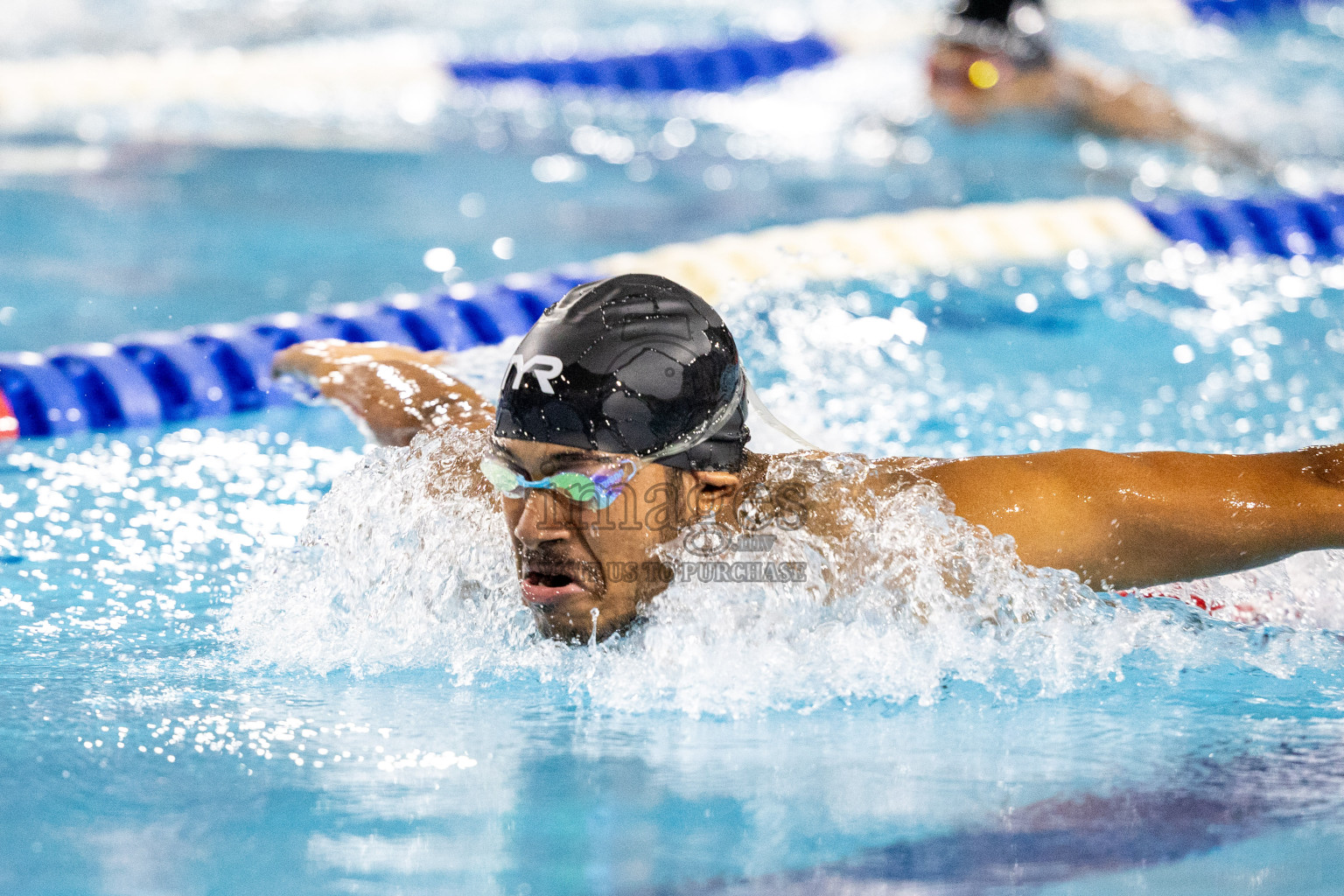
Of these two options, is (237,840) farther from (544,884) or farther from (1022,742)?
(1022,742)

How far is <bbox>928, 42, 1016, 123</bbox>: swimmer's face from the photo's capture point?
6.94 meters

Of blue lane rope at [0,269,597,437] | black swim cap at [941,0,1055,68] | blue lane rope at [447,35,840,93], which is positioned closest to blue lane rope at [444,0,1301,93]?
blue lane rope at [447,35,840,93]

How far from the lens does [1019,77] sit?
697 centimetres

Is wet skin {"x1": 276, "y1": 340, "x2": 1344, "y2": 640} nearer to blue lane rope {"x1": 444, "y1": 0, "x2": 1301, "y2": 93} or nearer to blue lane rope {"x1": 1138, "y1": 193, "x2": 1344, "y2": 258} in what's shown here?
blue lane rope {"x1": 1138, "y1": 193, "x2": 1344, "y2": 258}

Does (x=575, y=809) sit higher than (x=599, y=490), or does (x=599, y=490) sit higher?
(x=599, y=490)

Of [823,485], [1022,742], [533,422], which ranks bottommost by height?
[1022,742]

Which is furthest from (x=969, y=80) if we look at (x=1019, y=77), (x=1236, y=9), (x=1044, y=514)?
(x=1044, y=514)

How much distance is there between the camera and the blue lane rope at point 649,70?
27.2 feet

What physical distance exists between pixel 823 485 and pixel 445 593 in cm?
69

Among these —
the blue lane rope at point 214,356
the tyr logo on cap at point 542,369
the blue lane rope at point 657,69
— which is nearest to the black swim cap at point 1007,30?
the blue lane rope at point 657,69

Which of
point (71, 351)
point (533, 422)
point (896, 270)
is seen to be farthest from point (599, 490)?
point (896, 270)

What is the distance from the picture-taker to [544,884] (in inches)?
70.5

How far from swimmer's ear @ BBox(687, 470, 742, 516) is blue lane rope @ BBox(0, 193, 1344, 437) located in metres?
1.92

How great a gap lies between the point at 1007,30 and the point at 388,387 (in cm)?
487
